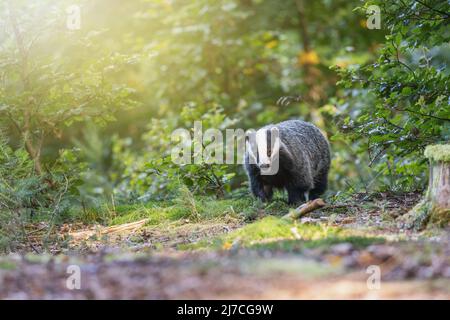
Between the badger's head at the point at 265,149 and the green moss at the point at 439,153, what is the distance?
7.12ft

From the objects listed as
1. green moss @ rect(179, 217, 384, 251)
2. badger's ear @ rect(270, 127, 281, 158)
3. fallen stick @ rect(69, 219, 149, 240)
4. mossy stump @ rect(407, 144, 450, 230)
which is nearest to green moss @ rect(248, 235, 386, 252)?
green moss @ rect(179, 217, 384, 251)

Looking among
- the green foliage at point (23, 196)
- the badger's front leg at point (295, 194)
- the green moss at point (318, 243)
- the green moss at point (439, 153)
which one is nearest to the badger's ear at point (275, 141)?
the badger's front leg at point (295, 194)

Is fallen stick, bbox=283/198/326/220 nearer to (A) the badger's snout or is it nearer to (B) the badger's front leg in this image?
(A) the badger's snout

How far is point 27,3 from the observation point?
7.47 m

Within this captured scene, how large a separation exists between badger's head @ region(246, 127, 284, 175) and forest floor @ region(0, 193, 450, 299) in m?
1.16

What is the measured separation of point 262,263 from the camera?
418cm

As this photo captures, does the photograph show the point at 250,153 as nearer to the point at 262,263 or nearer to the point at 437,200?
the point at 437,200

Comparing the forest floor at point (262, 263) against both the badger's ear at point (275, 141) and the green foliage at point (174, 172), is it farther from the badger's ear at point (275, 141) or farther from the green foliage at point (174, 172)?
the green foliage at point (174, 172)

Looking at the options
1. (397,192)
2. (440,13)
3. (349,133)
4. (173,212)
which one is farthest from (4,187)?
(440,13)

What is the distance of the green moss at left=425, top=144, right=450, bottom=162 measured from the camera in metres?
5.28

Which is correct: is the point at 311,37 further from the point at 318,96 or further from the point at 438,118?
the point at 438,118

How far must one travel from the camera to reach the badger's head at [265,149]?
7.26 meters
